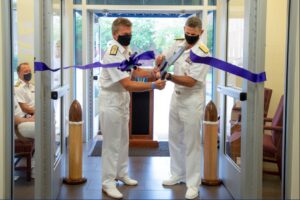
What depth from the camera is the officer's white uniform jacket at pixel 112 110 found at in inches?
149

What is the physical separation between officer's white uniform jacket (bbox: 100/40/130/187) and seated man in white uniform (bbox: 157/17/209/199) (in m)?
0.48

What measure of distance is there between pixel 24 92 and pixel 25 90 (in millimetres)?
36

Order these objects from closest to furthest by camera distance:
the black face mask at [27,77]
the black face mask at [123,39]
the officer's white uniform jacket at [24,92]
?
the black face mask at [123,39], the officer's white uniform jacket at [24,92], the black face mask at [27,77]

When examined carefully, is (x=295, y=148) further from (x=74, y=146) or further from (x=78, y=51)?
(x=78, y=51)

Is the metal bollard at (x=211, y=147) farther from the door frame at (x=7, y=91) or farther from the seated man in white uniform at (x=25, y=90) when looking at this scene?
the door frame at (x=7, y=91)

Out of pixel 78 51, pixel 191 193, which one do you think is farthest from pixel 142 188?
pixel 78 51

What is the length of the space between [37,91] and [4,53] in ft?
1.40

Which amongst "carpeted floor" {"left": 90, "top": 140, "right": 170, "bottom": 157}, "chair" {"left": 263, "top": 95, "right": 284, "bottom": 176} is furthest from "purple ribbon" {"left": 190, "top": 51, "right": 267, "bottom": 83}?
"carpeted floor" {"left": 90, "top": 140, "right": 170, "bottom": 157}

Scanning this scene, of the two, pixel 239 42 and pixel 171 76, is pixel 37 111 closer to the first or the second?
pixel 171 76

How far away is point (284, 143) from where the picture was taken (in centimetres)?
303

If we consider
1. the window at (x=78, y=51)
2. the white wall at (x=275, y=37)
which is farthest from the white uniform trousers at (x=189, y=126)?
the window at (x=78, y=51)

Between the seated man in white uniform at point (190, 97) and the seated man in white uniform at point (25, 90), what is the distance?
A: 5.15ft

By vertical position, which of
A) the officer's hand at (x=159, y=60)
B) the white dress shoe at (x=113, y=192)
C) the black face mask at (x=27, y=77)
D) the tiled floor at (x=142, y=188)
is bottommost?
the tiled floor at (x=142, y=188)

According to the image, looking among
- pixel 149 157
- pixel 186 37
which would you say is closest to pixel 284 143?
→ pixel 186 37
